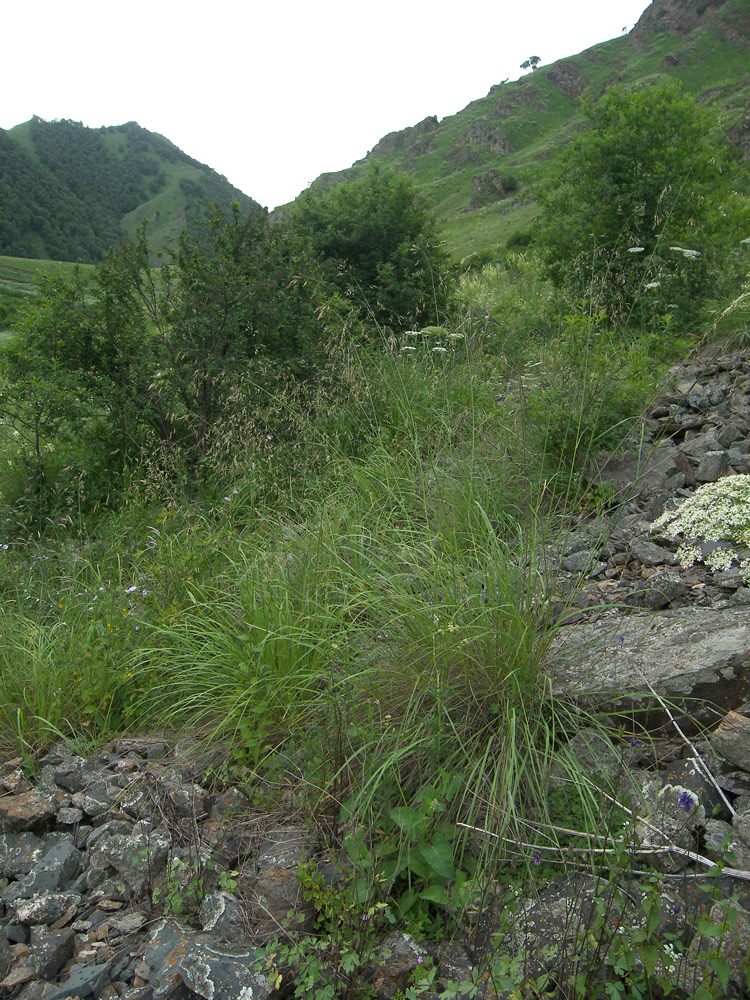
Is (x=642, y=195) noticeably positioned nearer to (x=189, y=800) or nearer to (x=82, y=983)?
(x=189, y=800)

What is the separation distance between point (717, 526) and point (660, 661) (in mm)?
865

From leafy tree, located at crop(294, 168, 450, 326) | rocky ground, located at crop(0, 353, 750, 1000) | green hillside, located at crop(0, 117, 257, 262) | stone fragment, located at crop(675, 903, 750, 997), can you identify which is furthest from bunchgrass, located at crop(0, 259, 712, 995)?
green hillside, located at crop(0, 117, 257, 262)

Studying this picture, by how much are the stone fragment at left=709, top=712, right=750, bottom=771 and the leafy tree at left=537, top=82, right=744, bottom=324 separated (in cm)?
540

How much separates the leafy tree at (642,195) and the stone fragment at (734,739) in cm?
540

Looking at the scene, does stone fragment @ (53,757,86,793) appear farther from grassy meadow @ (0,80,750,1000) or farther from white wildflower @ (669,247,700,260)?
white wildflower @ (669,247,700,260)

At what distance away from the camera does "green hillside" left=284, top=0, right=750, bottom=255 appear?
4122cm

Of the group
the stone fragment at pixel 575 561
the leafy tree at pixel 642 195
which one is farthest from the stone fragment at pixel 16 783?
the leafy tree at pixel 642 195

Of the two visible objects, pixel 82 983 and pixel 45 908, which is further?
pixel 45 908

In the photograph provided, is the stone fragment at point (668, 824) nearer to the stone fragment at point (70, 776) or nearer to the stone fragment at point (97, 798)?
the stone fragment at point (97, 798)

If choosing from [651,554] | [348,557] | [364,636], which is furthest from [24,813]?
[651,554]

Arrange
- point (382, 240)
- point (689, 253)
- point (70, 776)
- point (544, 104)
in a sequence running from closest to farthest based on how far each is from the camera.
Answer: point (70, 776), point (689, 253), point (382, 240), point (544, 104)

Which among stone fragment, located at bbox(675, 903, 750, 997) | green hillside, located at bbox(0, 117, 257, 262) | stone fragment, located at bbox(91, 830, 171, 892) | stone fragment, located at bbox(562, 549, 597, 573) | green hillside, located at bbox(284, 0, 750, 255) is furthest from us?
green hillside, located at bbox(0, 117, 257, 262)

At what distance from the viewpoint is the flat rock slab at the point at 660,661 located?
196 cm

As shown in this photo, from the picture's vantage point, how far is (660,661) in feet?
6.95
